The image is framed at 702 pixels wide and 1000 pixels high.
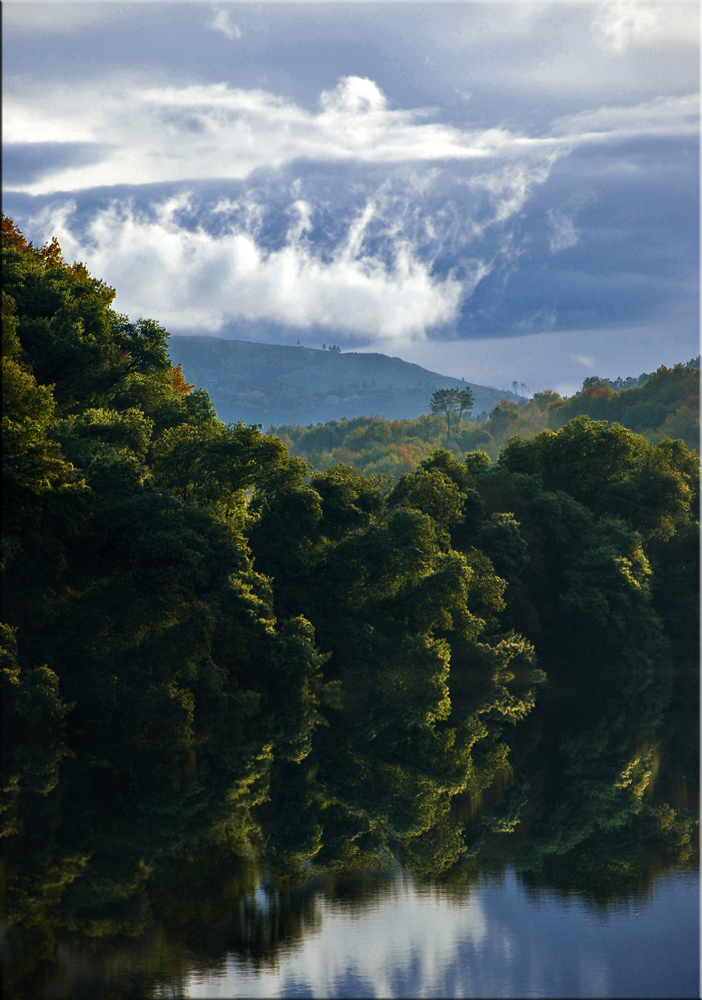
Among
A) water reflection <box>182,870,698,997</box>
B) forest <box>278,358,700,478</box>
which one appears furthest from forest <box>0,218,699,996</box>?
forest <box>278,358,700,478</box>

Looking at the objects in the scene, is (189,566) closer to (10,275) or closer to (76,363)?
(76,363)

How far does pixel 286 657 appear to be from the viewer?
3578cm

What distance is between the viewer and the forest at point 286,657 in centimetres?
1495

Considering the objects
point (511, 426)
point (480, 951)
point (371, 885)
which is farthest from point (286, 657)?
point (511, 426)

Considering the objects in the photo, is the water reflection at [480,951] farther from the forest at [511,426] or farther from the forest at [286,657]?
the forest at [511,426]

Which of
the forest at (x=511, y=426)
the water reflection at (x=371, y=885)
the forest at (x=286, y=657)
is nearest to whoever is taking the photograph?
the water reflection at (x=371, y=885)

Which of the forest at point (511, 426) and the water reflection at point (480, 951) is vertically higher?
the forest at point (511, 426)

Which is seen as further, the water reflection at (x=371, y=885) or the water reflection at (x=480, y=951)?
the water reflection at (x=371, y=885)

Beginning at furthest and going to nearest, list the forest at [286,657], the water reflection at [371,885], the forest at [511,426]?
1. the forest at [511,426]
2. the forest at [286,657]
3. the water reflection at [371,885]

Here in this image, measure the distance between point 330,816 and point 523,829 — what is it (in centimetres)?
327

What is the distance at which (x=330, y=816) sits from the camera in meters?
18.2

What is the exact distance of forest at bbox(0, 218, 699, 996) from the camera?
1495 centimetres

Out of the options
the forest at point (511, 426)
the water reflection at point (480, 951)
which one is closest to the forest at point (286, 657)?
the water reflection at point (480, 951)

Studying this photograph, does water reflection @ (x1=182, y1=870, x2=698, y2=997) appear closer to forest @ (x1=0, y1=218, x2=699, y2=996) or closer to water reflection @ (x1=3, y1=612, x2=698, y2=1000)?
water reflection @ (x1=3, y1=612, x2=698, y2=1000)
